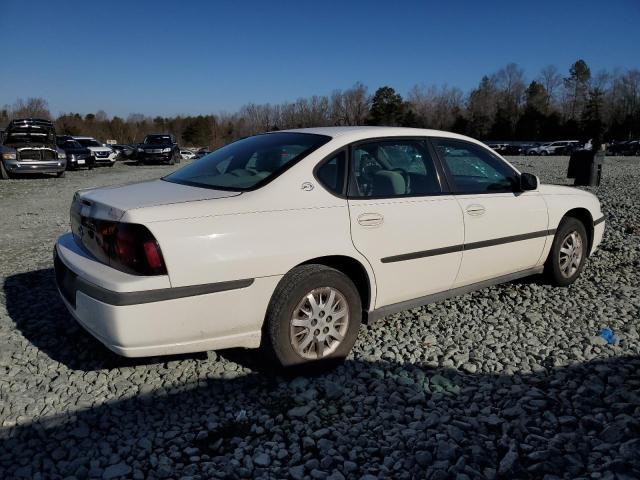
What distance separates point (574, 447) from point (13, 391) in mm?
3119

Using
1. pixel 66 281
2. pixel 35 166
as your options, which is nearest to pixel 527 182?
pixel 66 281

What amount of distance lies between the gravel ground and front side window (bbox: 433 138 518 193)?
109 centimetres

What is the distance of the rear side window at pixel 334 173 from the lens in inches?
126

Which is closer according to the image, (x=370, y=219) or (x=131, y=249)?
(x=131, y=249)

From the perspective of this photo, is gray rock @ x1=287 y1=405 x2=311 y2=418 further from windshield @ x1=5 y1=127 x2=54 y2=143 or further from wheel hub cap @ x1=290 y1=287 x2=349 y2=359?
windshield @ x1=5 y1=127 x2=54 y2=143

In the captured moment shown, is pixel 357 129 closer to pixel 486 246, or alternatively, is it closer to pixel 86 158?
pixel 486 246

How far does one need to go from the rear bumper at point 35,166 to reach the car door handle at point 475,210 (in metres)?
18.0

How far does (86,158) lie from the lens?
23859mm

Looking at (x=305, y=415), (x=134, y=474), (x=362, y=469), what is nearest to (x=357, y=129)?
(x=305, y=415)

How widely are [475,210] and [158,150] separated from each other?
2664cm

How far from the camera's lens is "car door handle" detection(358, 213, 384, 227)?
3227 millimetres

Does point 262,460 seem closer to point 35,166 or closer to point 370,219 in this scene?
point 370,219

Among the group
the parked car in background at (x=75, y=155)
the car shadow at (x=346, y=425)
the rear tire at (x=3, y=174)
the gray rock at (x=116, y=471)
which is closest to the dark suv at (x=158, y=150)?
the parked car in background at (x=75, y=155)

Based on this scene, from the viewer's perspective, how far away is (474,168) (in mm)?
4164
